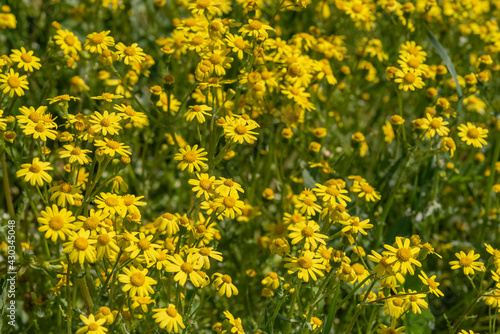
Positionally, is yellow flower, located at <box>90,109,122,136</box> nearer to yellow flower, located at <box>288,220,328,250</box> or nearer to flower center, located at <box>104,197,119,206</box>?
flower center, located at <box>104,197,119,206</box>

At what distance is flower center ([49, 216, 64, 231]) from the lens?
2.04 meters

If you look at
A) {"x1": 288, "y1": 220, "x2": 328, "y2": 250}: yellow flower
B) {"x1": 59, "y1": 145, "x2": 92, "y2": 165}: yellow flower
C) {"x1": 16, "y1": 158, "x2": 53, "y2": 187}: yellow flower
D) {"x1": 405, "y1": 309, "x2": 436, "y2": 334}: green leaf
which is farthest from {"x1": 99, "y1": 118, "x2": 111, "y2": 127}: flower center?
{"x1": 405, "y1": 309, "x2": 436, "y2": 334}: green leaf

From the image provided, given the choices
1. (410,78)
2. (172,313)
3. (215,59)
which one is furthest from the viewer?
(410,78)

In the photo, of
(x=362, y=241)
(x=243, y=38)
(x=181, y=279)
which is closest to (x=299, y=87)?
(x=243, y=38)

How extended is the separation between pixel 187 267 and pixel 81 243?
1.26ft

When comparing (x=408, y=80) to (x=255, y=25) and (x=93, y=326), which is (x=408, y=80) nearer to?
(x=255, y=25)

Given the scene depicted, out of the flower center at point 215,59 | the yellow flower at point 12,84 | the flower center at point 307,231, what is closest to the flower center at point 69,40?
the yellow flower at point 12,84

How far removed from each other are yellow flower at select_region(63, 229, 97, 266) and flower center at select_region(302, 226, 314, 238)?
2.76 feet

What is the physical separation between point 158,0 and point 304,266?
7.81ft

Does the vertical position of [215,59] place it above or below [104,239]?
above

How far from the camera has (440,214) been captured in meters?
3.35

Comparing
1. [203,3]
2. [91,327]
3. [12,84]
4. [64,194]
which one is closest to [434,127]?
[203,3]

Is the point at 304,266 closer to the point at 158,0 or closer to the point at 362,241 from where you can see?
the point at 362,241

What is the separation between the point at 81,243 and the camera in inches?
78.2
